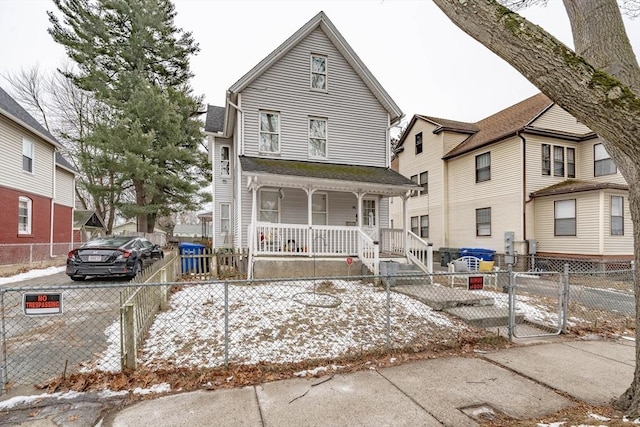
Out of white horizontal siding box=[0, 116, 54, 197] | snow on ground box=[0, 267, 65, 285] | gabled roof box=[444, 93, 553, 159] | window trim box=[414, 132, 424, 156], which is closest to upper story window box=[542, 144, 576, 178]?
gabled roof box=[444, 93, 553, 159]

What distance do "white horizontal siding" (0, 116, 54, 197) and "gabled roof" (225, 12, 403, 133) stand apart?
8884 millimetres

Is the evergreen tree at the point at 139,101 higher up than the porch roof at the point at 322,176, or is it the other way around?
the evergreen tree at the point at 139,101

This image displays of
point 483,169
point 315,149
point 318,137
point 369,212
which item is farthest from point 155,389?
point 483,169

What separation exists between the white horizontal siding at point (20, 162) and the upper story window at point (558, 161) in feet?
81.1

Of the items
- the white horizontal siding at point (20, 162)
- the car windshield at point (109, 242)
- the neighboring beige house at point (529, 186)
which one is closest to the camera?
the car windshield at point (109, 242)

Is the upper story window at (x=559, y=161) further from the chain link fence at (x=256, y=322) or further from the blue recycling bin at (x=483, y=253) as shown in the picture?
the chain link fence at (x=256, y=322)

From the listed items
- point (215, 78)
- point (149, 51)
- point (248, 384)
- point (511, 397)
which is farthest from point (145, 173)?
point (511, 397)

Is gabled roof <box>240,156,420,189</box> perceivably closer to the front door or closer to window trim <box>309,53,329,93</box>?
the front door

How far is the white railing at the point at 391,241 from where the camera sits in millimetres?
11789

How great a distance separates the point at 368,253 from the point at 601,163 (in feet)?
44.2

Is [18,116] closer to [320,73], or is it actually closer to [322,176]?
[320,73]

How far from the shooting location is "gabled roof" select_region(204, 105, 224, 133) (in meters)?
15.9

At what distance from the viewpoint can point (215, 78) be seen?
32031 mm

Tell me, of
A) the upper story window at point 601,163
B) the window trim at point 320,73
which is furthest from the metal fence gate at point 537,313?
the upper story window at point 601,163
